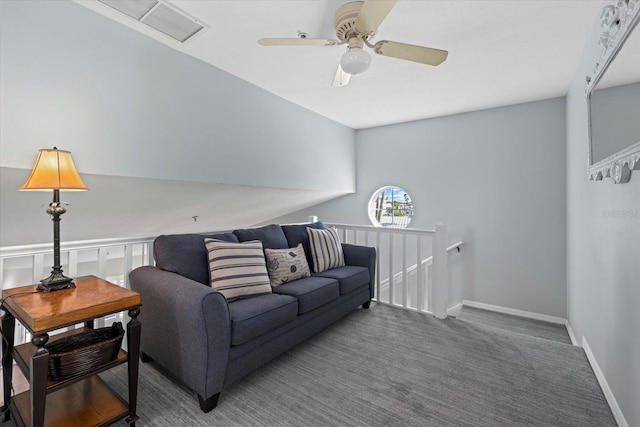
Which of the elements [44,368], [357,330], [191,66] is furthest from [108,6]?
[357,330]

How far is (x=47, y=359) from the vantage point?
3.85ft

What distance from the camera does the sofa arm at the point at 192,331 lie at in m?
1.56

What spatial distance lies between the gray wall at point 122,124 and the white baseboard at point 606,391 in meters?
3.17

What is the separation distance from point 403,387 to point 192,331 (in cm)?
131

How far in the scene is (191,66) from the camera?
2.58 meters

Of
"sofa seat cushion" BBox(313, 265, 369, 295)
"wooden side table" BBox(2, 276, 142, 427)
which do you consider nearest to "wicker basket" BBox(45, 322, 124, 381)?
"wooden side table" BBox(2, 276, 142, 427)

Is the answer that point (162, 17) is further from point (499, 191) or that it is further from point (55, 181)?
point (499, 191)

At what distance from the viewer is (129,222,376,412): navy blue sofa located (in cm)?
158

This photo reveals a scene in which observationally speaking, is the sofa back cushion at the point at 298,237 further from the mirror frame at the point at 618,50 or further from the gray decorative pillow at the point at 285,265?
the mirror frame at the point at 618,50

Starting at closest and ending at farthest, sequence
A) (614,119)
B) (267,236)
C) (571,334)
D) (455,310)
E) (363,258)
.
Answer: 1. (614,119)
2. (267,236)
3. (363,258)
4. (571,334)
5. (455,310)

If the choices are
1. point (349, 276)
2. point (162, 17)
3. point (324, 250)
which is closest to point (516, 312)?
point (349, 276)

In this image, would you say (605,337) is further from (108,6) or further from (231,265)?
(108,6)

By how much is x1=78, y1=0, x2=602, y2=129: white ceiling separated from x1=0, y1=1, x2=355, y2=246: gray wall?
189mm

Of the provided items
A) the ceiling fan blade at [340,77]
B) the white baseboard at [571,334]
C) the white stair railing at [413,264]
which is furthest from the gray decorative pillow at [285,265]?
the white baseboard at [571,334]
